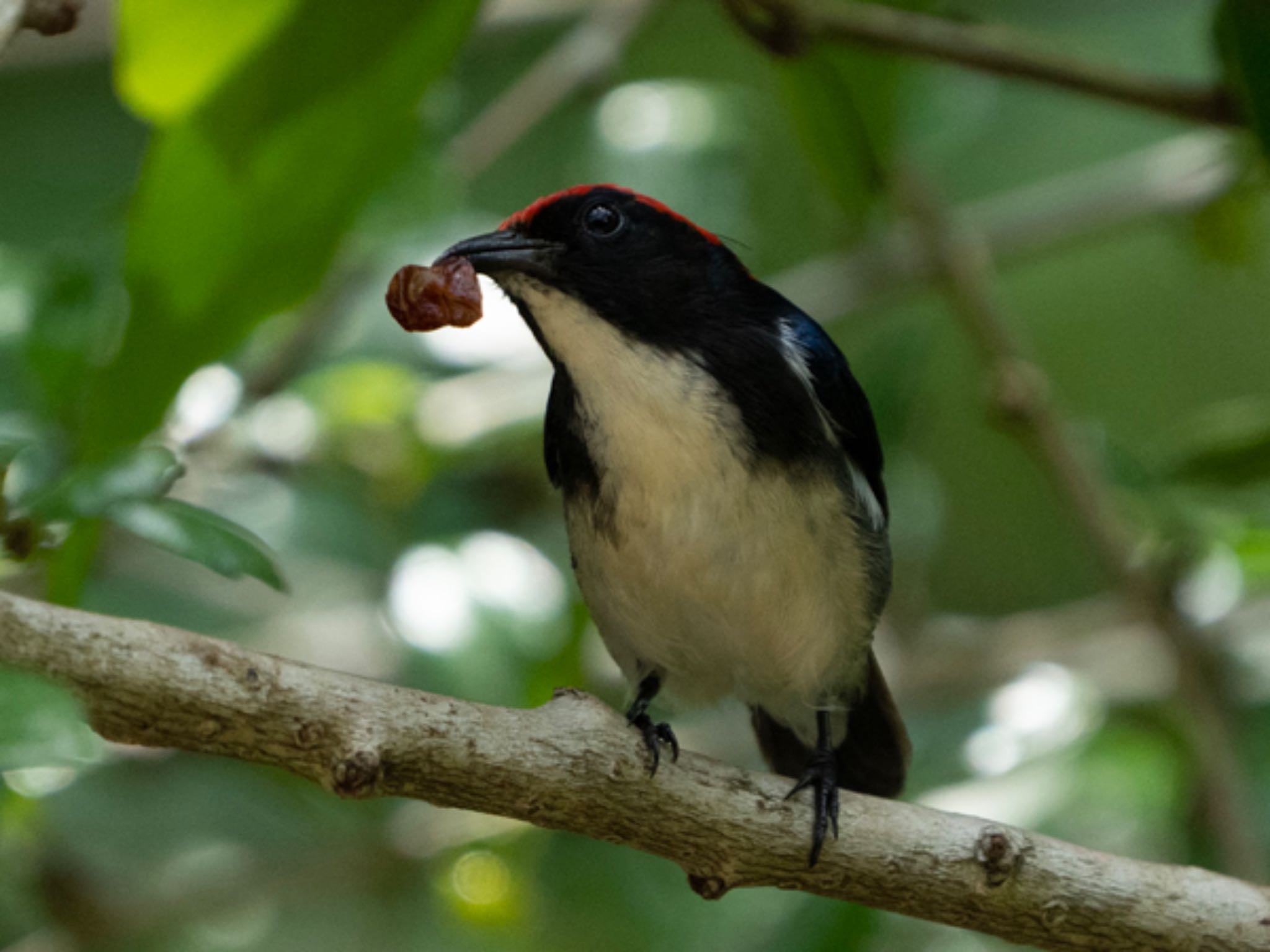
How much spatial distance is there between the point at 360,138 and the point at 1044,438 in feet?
6.09

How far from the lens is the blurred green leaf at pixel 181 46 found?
7.99 feet

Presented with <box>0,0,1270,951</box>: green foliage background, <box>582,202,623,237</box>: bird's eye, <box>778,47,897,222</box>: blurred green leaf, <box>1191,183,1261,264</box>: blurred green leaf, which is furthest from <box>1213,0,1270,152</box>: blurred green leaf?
<box>582,202,623,237</box>: bird's eye

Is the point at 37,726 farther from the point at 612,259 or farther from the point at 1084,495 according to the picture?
the point at 1084,495

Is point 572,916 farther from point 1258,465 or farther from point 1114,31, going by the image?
point 1114,31

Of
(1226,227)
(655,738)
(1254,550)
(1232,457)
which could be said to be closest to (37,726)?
(655,738)

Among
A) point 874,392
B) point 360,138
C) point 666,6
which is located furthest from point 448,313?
point 666,6

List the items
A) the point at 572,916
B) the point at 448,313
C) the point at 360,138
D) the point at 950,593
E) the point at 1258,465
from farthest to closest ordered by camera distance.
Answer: the point at 950,593
the point at 572,916
the point at 1258,465
the point at 360,138
the point at 448,313

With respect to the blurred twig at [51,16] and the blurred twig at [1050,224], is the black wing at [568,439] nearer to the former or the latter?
the blurred twig at [51,16]

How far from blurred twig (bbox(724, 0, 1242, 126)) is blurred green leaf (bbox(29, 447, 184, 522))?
130 centimetres

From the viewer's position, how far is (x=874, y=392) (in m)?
3.87

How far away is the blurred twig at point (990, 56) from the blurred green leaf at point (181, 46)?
845 millimetres

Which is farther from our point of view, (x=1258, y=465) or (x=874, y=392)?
(x=874, y=392)

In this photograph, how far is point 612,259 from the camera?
2613 mm

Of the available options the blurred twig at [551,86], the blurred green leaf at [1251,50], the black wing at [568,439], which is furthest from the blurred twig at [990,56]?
the blurred twig at [551,86]
